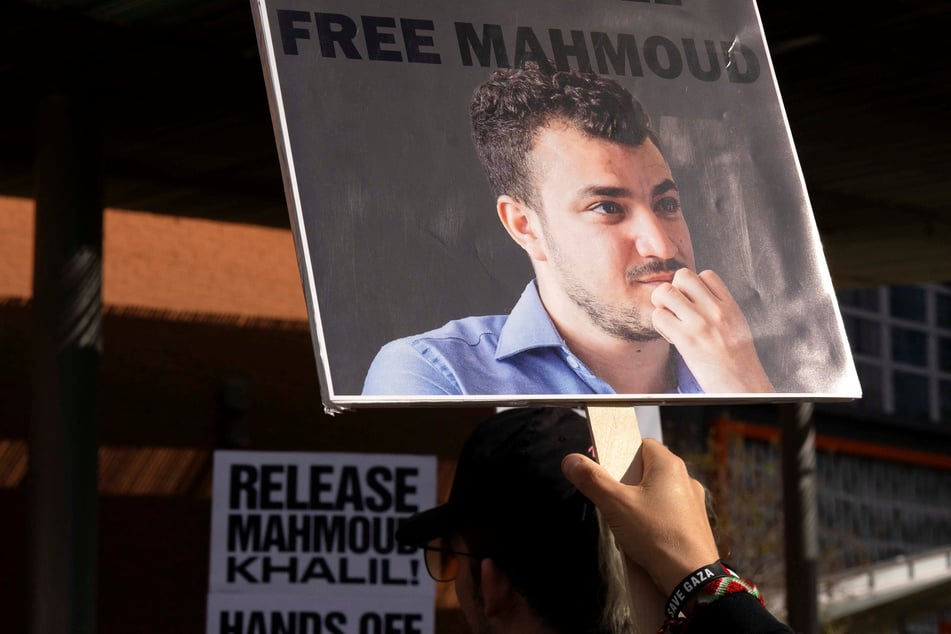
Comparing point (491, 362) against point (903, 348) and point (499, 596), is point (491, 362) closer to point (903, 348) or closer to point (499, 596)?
point (499, 596)

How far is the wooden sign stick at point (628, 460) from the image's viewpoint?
6.40 ft

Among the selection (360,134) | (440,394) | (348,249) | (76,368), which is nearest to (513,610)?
(440,394)

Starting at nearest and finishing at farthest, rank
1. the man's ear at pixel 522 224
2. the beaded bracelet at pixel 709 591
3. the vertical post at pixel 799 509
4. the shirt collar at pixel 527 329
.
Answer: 1. the beaded bracelet at pixel 709 591
2. the shirt collar at pixel 527 329
3. the man's ear at pixel 522 224
4. the vertical post at pixel 799 509

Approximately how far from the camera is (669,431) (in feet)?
68.5

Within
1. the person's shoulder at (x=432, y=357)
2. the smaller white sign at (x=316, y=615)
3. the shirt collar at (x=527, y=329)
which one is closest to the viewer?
the person's shoulder at (x=432, y=357)

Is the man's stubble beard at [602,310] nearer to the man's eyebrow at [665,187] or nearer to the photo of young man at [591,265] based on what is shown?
the photo of young man at [591,265]

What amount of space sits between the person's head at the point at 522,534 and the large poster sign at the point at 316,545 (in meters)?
4.74

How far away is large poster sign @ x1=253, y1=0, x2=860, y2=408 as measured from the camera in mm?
2066

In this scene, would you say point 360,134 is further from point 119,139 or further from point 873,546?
point 873,546

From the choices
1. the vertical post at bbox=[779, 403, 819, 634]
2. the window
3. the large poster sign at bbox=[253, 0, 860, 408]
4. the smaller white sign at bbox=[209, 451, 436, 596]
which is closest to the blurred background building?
the smaller white sign at bbox=[209, 451, 436, 596]

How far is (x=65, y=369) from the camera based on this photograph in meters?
7.62

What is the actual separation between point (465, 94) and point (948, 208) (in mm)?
8324

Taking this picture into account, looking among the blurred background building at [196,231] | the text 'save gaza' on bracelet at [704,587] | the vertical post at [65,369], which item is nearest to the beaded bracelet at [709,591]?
the text 'save gaza' on bracelet at [704,587]

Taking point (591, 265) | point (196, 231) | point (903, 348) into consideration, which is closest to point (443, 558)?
point (591, 265)
